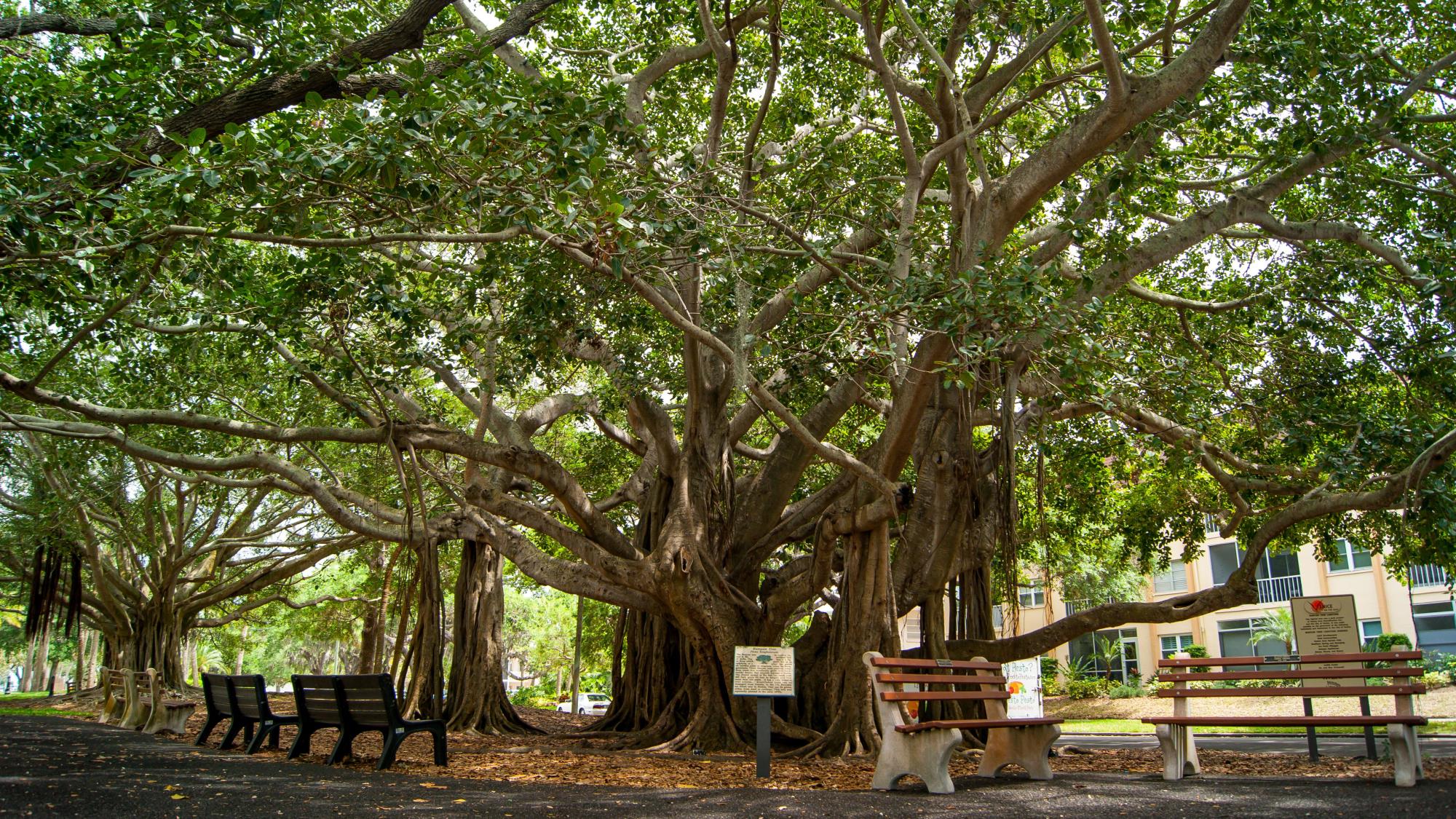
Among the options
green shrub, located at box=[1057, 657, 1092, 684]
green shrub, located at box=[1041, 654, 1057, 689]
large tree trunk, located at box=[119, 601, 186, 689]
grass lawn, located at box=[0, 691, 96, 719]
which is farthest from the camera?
green shrub, located at box=[1041, 654, 1057, 689]

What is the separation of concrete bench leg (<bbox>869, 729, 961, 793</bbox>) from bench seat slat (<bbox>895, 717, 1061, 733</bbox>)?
0.13ft

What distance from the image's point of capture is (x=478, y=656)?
10.9 metres

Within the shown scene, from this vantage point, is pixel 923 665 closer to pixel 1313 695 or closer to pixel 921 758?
pixel 921 758

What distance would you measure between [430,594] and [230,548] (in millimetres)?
9383

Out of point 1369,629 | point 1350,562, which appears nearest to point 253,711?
point 1350,562

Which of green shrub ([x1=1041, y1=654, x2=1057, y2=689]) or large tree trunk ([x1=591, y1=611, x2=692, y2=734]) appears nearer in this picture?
large tree trunk ([x1=591, y1=611, x2=692, y2=734])

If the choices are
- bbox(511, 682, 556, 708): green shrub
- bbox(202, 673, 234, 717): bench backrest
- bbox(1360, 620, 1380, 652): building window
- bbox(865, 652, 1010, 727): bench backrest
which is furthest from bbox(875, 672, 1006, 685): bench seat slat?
bbox(1360, 620, 1380, 652): building window

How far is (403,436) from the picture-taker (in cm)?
776

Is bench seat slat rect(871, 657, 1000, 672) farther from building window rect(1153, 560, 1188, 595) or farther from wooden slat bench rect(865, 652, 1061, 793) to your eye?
building window rect(1153, 560, 1188, 595)

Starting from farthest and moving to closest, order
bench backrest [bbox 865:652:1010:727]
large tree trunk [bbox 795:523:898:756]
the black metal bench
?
large tree trunk [bbox 795:523:898:756], the black metal bench, bench backrest [bbox 865:652:1010:727]

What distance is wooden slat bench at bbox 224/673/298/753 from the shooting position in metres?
7.61

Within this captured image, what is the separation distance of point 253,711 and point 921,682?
5.27 meters

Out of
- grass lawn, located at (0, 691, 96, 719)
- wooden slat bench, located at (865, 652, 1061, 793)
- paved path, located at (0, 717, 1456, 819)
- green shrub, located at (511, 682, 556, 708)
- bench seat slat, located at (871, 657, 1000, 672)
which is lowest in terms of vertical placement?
green shrub, located at (511, 682, 556, 708)

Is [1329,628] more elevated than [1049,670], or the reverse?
[1329,628]
